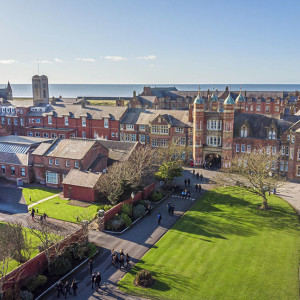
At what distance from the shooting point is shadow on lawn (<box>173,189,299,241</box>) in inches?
1453

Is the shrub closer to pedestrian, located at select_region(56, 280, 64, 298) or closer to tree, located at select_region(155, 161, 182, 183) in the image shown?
pedestrian, located at select_region(56, 280, 64, 298)

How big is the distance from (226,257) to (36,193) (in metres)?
31.9

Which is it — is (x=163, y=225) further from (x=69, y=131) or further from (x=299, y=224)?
(x=69, y=131)

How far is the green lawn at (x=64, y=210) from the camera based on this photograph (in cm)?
4022

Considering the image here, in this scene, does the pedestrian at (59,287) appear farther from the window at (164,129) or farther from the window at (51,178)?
Answer: the window at (164,129)

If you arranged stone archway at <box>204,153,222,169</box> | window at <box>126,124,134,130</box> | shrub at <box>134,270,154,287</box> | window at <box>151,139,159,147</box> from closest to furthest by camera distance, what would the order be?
shrub at <box>134,270,154,287</box>, stone archway at <box>204,153,222,169</box>, window at <box>151,139,159,147</box>, window at <box>126,124,134,130</box>

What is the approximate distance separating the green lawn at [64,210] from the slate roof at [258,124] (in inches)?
1344

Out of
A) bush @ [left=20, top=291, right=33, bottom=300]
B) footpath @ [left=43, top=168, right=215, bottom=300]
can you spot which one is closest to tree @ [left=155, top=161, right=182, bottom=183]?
footpath @ [left=43, top=168, right=215, bottom=300]

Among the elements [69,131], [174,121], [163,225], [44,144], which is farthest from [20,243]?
[69,131]

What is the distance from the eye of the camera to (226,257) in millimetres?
30922

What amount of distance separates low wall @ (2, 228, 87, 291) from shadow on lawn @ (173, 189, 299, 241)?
37.9 ft

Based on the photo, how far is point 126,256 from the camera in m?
29.8

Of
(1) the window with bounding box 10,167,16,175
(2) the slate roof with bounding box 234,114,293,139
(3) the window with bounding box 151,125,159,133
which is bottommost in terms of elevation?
(1) the window with bounding box 10,167,16,175

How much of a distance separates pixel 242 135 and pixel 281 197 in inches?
687
